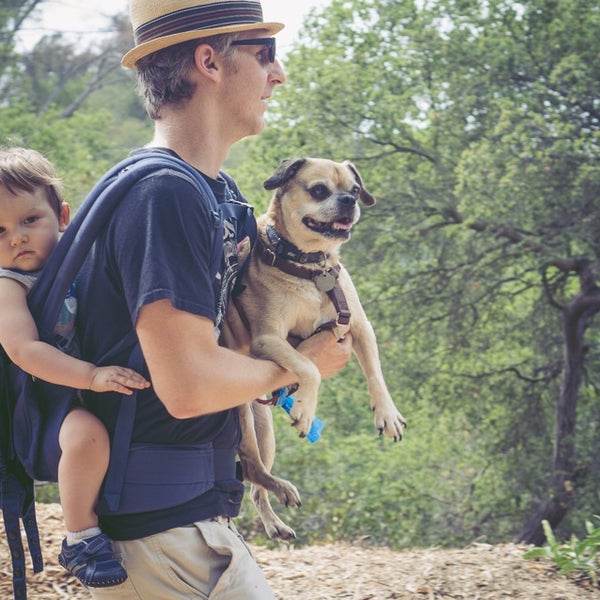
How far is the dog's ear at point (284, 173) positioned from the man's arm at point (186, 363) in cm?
153

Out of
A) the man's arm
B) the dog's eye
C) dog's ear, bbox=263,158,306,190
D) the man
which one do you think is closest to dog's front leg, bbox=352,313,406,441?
the dog's eye

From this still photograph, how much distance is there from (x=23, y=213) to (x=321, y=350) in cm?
89

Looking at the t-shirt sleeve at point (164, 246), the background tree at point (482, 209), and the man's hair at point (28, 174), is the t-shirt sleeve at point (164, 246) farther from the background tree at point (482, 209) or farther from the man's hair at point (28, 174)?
the background tree at point (482, 209)

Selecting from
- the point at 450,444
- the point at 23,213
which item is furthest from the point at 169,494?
the point at 450,444

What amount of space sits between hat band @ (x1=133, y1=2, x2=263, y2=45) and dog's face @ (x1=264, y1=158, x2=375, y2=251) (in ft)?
3.48

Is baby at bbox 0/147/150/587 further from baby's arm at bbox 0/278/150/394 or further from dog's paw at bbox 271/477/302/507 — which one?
dog's paw at bbox 271/477/302/507

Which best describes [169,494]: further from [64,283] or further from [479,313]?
[479,313]

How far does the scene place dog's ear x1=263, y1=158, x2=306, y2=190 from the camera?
3393mm

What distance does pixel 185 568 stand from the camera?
6.49ft

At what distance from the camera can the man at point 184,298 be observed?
1832 millimetres

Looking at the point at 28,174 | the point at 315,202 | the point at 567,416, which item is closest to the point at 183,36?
the point at 28,174

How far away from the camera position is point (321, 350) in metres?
2.62

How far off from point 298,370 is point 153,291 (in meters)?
1.05

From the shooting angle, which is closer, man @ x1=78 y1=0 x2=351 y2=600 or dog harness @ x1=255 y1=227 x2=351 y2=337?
man @ x1=78 y1=0 x2=351 y2=600
